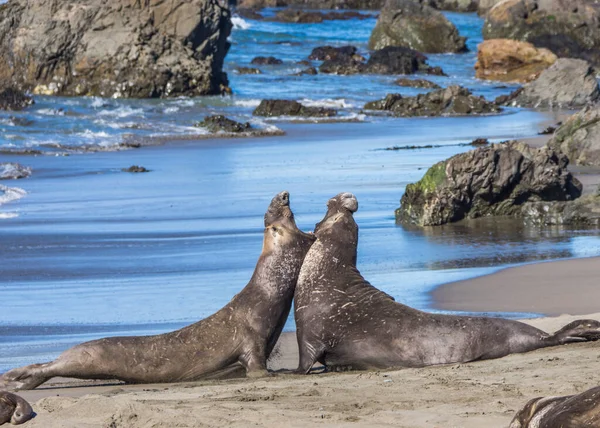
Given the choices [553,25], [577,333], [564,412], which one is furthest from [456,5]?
[564,412]

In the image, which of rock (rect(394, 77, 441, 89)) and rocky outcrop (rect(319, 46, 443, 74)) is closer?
rock (rect(394, 77, 441, 89))

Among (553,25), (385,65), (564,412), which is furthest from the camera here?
(553,25)

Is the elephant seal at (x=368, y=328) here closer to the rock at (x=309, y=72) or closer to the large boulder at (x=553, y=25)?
the rock at (x=309, y=72)

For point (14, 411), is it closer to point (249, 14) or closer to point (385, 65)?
point (385, 65)

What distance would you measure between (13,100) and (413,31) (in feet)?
81.2

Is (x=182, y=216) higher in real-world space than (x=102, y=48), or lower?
lower

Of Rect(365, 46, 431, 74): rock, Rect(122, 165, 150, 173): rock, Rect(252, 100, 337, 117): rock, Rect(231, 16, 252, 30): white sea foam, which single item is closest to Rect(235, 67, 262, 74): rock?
Rect(365, 46, 431, 74): rock

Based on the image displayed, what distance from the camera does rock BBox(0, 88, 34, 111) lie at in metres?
25.4

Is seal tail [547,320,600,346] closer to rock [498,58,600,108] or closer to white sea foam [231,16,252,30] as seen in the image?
rock [498,58,600,108]

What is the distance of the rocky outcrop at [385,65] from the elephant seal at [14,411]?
34.2 m

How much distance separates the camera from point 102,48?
28.4 metres

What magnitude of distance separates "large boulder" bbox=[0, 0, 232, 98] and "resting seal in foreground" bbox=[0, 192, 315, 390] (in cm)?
2187

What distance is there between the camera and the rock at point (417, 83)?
111 ft

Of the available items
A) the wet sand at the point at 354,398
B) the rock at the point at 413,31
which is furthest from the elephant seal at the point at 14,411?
the rock at the point at 413,31
